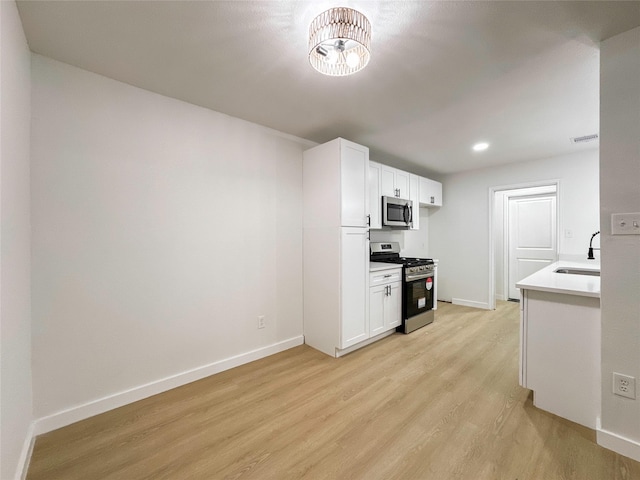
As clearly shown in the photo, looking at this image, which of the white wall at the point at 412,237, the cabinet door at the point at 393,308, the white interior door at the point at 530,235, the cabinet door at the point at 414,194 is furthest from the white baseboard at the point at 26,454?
the white interior door at the point at 530,235

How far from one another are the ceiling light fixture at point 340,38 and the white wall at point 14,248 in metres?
1.38

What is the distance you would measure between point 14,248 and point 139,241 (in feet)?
2.44

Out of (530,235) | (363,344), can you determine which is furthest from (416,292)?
(530,235)

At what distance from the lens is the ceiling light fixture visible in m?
1.31

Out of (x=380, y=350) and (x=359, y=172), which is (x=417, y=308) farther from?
(x=359, y=172)

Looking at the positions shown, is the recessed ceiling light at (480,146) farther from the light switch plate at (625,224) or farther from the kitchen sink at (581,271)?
the light switch plate at (625,224)

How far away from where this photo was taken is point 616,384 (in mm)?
1545

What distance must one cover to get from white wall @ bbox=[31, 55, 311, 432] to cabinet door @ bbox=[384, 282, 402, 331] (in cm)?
129

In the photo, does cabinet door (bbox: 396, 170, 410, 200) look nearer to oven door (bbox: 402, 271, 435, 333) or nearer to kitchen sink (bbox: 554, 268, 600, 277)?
oven door (bbox: 402, 271, 435, 333)

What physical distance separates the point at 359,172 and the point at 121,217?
2.20m

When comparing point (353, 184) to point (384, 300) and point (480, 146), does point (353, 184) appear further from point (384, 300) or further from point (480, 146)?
point (480, 146)

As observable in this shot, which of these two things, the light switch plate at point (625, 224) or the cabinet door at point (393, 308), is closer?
the light switch plate at point (625, 224)

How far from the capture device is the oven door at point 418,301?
11.2 ft

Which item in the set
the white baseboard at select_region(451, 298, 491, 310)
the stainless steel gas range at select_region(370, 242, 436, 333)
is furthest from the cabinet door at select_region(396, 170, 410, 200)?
the white baseboard at select_region(451, 298, 491, 310)
